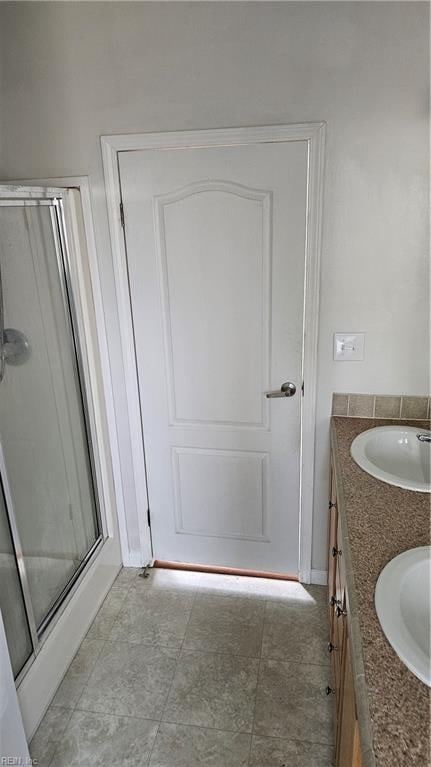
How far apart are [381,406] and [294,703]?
45.7 inches

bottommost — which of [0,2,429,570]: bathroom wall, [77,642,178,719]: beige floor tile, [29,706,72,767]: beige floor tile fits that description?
[29,706,72,767]: beige floor tile

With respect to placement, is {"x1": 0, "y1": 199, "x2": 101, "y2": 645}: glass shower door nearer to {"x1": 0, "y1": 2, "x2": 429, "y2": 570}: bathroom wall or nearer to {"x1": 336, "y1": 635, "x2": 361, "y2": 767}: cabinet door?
{"x1": 0, "y1": 2, "x2": 429, "y2": 570}: bathroom wall

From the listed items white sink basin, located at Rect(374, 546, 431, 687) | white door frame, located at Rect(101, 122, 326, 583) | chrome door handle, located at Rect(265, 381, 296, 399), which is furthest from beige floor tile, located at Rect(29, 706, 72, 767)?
chrome door handle, located at Rect(265, 381, 296, 399)

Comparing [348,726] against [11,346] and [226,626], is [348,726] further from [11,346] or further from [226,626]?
[11,346]

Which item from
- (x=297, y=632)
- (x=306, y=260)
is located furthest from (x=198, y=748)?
(x=306, y=260)

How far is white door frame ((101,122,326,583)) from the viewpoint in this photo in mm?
1854

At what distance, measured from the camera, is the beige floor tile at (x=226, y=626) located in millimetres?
2094

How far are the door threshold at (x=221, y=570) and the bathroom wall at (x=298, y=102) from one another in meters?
1.02

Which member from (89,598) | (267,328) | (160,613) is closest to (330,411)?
(267,328)

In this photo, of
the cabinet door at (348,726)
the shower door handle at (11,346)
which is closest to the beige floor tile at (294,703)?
the cabinet door at (348,726)

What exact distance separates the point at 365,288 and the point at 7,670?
5.75ft

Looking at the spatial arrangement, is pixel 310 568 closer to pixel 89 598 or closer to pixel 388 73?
pixel 89 598

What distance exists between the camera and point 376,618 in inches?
41.0

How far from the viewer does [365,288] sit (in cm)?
195
